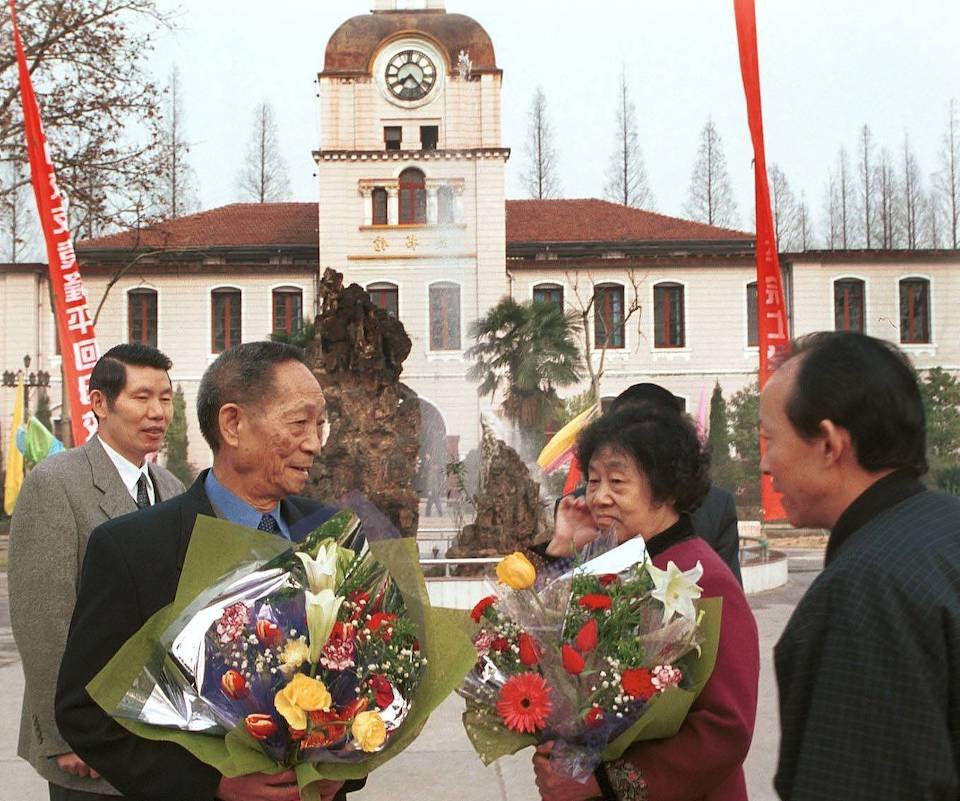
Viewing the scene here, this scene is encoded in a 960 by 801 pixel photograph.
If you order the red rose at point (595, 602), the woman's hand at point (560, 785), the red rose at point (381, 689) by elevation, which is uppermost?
the red rose at point (595, 602)

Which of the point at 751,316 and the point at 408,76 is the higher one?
the point at 408,76

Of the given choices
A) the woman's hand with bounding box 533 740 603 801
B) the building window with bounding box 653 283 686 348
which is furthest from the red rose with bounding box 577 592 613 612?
the building window with bounding box 653 283 686 348

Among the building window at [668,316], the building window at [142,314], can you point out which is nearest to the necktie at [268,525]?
the building window at [668,316]

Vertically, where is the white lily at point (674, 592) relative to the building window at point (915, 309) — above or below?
below

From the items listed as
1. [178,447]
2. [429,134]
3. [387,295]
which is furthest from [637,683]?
[429,134]

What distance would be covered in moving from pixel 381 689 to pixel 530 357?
26773 mm

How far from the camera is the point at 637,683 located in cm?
232

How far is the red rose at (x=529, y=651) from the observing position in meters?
2.38

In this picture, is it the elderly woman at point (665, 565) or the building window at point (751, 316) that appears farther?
the building window at point (751, 316)

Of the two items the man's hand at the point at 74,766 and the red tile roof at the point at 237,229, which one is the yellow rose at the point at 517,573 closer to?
the man's hand at the point at 74,766

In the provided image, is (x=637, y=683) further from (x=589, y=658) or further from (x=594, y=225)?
(x=594, y=225)

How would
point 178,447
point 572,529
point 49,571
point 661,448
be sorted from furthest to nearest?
point 178,447, point 49,571, point 572,529, point 661,448

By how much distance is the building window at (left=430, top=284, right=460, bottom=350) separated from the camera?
119 feet

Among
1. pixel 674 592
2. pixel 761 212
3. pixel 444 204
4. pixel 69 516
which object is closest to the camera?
pixel 674 592
